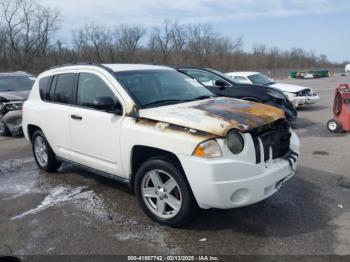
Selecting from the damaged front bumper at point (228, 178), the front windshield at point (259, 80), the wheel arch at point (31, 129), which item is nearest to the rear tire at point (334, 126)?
the front windshield at point (259, 80)

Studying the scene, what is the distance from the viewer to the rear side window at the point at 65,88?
537cm

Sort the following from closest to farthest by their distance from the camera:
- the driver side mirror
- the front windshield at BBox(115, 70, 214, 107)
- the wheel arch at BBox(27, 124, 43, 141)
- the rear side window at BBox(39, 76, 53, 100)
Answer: the driver side mirror
the front windshield at BBox(115, 70, 214, 107)
the rear side window at BBox(39, 76, 53, 100)
the wheel arch at BBox(27, 124, 43, 141)

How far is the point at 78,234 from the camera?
161 inches

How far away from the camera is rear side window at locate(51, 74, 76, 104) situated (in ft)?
17.6

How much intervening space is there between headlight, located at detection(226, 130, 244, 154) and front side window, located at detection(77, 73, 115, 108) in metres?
1.73

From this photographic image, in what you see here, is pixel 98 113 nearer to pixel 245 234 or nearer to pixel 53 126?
pixel 53 126

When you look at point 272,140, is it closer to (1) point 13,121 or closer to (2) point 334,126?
(2) point 334,126

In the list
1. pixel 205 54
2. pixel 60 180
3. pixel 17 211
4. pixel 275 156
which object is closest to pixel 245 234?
pixel 275 156

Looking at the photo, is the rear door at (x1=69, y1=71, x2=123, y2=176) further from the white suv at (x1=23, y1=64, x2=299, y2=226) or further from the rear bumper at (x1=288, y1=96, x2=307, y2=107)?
the rear bumper at (x1=288, y1=96, x2=307, y2=107)

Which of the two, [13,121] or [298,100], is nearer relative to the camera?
[13,121]

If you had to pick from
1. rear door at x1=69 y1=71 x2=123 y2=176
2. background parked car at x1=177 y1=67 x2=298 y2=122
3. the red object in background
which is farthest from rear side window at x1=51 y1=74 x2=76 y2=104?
the red object in background

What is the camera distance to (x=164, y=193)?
4109 millimetres

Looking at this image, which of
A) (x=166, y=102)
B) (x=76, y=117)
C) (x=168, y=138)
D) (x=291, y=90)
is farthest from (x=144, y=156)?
(x=291, y=90)

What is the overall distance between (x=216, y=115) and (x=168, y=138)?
0.58m
